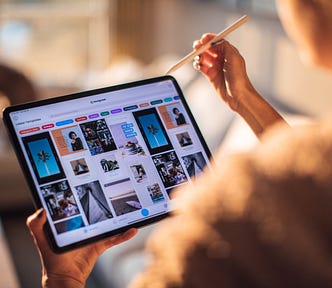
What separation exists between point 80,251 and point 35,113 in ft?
0.72

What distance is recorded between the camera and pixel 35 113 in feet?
3.27

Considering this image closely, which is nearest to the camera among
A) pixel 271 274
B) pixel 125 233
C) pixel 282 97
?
pixel 271 274

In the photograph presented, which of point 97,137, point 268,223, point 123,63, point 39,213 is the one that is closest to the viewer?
point 268,223

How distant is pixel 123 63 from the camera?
14.7ft

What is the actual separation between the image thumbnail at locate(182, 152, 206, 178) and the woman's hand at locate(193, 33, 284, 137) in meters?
0.11

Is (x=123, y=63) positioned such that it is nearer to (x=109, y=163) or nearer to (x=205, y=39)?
(x=205, y=39)

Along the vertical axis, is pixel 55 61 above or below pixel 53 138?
above

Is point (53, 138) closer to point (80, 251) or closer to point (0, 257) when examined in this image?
point (80, 251)

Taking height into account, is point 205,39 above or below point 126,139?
above

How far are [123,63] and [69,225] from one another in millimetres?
3617

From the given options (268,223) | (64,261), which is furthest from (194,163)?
(268,223)

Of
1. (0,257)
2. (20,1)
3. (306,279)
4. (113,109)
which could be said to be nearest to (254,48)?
(0,257)

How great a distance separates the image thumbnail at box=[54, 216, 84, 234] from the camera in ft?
3.00

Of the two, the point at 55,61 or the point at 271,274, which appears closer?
the point at 271,274
